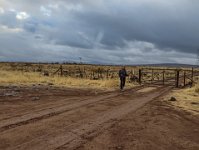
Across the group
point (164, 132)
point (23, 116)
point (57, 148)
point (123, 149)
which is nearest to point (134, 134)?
point (164, 132)

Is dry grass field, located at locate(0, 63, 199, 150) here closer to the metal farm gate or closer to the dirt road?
the dirt road

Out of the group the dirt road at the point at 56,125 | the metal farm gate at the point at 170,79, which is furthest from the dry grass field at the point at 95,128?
the metal farm gate at the point at 170,79

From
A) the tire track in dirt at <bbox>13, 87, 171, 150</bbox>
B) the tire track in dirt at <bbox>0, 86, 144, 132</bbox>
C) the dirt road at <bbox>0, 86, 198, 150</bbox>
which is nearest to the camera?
the tire track in dirt at <bbox>13, 87, 171, 150</bbox>

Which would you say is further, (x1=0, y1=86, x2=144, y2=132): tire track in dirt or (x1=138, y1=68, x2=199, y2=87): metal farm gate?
(x1=138, y1=68, x2=199, y2=87): metal farm gate

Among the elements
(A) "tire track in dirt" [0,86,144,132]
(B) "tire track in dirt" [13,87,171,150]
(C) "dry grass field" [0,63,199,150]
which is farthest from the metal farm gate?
(B) "tire track in dirt" [13,87,171,150]

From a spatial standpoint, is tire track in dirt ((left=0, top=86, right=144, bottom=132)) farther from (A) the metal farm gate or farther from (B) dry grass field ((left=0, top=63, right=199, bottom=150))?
(A) the metal farm gate

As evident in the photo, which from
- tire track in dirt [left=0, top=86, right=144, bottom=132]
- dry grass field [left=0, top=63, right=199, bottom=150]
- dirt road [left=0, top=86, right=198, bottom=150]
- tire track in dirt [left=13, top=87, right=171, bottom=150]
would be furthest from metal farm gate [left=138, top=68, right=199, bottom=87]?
tire track in dirt [left=13, top=87, right=171, bottom=150]

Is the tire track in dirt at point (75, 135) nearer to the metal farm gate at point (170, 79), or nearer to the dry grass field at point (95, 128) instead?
the dry grass field at point (95, 128)

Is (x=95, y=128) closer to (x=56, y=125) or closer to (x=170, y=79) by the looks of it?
(x=56, y=125)

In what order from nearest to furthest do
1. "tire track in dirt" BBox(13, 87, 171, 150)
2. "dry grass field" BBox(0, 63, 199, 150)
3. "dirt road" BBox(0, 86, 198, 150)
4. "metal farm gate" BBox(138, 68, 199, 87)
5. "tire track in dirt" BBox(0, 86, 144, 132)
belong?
"tire track in dirt" BBox(13, 87, 171, 150) < "dirt road" BBox(0, 86, 198, 150) < "dry grass field" BBox(0, 63, 199, 150) < "tire track in dirt" BBox(0, 86, 144, 132) < "metal farm gate" BBox(138, 68, 199, 87)

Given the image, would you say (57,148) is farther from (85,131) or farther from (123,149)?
(85,131)

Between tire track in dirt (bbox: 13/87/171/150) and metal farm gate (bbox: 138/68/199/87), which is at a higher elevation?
tire track in dirt (bbox: 13/87/171/150)

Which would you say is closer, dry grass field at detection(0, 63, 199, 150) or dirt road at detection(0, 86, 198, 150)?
dirt road at detection(0, 86, 198, 150)

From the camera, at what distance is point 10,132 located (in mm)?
10977
